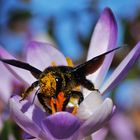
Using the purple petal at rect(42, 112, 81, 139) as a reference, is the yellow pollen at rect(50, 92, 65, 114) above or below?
below

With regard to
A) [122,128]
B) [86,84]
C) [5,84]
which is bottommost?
[122,128]

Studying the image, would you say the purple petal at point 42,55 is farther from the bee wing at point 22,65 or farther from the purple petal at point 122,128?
the purple petal at point 122,128

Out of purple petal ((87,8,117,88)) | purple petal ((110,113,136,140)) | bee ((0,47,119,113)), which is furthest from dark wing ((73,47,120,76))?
purple petal ((110,113,136,140))

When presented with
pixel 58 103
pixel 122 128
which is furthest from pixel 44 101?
pixel 122 128

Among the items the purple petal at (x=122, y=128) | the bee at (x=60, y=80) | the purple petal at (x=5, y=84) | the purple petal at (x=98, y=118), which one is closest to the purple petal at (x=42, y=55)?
the purple petal at (x=5, y=84)

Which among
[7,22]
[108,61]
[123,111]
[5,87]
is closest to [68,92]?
[108,61]

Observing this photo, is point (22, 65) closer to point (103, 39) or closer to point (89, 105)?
point (89, 105)

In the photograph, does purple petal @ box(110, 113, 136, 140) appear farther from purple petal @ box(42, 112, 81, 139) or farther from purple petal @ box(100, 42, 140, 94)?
purple petal @ box(42, 112, 81, 139)
